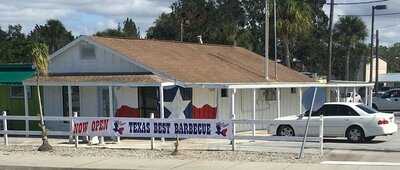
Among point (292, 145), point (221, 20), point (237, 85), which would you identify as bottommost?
point (292, 145)

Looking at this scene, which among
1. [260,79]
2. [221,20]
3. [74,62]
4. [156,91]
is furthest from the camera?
[221,20]

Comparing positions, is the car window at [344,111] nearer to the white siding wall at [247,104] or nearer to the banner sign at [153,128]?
the white siding wall at [247,104]

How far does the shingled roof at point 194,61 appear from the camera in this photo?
26250mm

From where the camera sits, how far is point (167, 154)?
18.0 m

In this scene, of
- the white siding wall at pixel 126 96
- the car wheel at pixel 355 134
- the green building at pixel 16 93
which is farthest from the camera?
the green building at pixel 16 93

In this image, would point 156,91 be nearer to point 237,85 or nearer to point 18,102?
point 237,85

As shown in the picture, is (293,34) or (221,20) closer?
(293,34)

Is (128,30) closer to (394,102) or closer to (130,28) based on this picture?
(130,28)

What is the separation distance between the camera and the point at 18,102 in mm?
29438

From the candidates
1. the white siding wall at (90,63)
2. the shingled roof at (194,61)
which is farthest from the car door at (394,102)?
the white siding wall at (90,63)

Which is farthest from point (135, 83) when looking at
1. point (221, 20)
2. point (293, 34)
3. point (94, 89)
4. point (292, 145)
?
point (221, 20)

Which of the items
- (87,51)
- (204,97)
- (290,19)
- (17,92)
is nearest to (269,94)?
(204,97)

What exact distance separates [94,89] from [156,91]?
2.90m

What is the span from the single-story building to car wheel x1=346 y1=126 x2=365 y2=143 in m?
4.29
